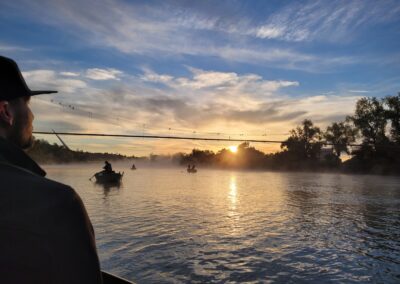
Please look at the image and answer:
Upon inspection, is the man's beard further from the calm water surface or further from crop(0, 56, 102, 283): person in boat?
the calm water surface

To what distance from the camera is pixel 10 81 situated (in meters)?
1.86

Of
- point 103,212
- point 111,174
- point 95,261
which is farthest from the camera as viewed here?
point 111,174

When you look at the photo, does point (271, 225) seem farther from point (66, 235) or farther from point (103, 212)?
point (66, 235)

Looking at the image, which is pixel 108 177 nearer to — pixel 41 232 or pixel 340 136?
pixel 41 232

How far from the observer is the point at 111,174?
148 ft

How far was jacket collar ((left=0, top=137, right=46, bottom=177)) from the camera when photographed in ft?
5.52

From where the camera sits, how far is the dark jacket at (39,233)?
4.97 ft

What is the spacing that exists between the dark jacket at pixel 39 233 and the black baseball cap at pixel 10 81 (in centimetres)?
43

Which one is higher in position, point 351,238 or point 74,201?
point 74,201

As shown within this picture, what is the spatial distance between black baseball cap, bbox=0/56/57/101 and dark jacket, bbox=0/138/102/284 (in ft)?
1.41

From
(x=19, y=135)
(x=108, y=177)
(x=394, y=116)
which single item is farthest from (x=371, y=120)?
(x=19, y=135)

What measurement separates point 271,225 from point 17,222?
59.2 ft

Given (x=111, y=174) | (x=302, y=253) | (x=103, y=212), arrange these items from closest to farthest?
(x=302, y=253), (x=103, y=212), (x=111, y=174)

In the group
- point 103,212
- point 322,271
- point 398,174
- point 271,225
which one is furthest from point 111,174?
point 398,174
